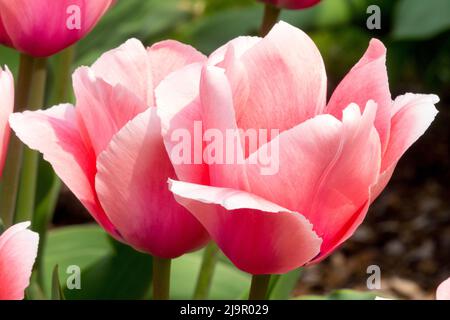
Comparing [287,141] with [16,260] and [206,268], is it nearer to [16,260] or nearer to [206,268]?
[16,260]

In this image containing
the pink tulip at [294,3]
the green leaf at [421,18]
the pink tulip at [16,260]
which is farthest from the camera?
the green leaf at [421,18]

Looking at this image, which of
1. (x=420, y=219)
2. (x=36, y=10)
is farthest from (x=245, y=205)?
(x=420, y=219)

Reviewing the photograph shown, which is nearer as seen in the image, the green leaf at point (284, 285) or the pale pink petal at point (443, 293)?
the pale pink petal at point (443, 293)

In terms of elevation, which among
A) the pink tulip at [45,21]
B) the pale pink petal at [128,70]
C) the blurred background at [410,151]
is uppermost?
the pink tulip at [45,21]

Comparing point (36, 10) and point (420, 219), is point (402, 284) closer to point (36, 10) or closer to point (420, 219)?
point (420, 219)

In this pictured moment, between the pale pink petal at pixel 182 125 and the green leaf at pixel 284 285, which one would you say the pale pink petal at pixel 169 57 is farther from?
the green leaf at pixel 284 285

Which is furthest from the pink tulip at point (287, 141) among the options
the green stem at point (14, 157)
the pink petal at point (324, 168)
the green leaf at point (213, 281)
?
the green leaf at point (213, 281)

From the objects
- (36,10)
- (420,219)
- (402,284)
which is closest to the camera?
(36,10)

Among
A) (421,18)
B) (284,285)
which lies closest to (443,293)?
(284,285)

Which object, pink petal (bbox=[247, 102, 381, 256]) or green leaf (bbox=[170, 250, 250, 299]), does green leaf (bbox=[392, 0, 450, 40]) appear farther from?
pink petal (bbox=[247, 102, 381, 256])
